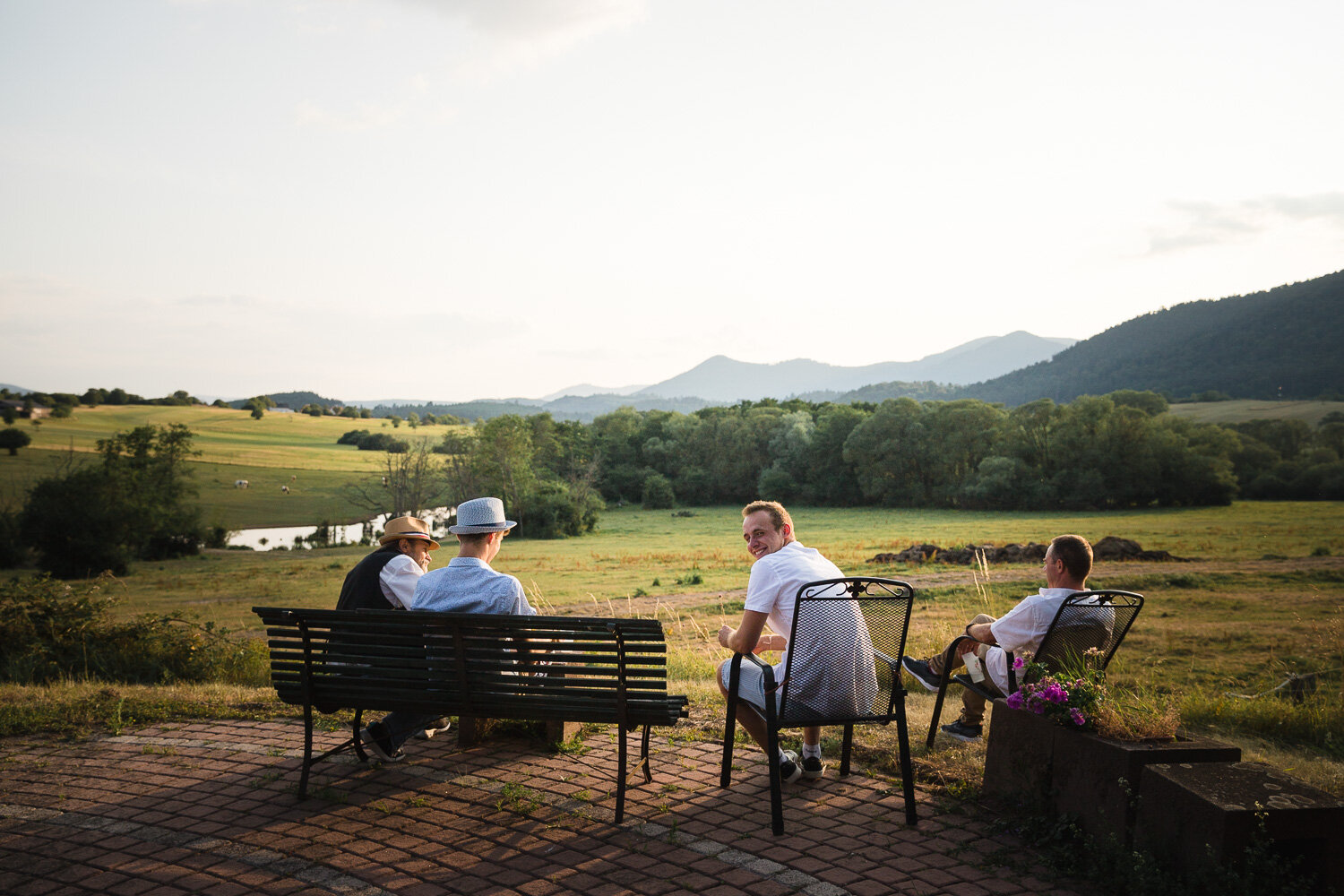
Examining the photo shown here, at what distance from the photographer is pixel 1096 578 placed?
2320 cm

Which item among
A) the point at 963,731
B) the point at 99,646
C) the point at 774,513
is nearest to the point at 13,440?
the point at 99,646

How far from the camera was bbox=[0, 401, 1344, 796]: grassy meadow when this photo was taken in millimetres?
6727

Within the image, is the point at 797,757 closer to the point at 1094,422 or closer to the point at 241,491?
the point at 1094,422

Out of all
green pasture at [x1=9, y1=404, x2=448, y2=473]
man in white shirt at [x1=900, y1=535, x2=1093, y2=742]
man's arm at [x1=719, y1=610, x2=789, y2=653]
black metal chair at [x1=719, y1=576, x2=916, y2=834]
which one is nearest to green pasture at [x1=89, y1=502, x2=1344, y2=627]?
man in white shirt at [x1=900, y1=535, x2=1093, y2=742]

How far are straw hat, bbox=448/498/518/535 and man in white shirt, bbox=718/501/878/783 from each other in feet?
5.06

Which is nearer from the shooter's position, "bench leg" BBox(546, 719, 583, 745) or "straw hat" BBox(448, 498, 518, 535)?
"straw hat" BBox(448, 498, 518, 535)

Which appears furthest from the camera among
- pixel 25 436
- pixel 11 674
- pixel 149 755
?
pixel 25 436

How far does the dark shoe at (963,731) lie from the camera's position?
18.8 ft

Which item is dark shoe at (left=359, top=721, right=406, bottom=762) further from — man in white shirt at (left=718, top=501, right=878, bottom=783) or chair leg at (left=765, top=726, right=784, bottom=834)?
chair leg at (left=765, top=726, right=784, bottom=834)

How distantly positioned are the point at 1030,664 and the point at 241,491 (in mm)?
85752

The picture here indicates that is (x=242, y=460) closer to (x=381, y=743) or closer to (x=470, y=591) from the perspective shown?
(x=381, y=743)

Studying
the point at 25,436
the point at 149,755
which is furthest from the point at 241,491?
the point at 149,755

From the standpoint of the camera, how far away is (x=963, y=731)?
5.75 meters

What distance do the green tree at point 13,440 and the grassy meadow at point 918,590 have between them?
3.87ft
